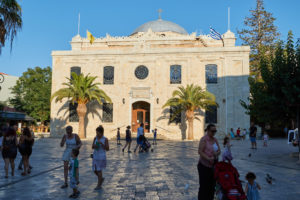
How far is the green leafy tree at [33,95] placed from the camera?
41.0 m

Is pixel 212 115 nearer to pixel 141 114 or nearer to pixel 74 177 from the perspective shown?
pixel 141 114

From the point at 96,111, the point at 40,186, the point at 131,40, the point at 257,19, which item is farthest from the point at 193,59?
the point at 40,186

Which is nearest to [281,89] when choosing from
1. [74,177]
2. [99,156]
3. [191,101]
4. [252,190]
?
[252,190]

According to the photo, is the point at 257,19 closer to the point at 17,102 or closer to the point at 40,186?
the point at 17,102

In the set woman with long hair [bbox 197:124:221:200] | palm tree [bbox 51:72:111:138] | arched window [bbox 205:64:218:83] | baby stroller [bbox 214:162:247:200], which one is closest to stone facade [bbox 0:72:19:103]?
palm tree [bbox 51:72:111:138]

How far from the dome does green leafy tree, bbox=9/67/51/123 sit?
18.0m

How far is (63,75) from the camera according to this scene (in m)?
30.3

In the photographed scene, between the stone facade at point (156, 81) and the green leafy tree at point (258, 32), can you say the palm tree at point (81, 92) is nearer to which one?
the stone facade at point (156, 81)

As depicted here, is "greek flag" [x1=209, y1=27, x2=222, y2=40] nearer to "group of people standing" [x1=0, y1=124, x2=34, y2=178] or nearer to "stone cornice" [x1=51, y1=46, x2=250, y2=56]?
"stone cornice" [x1=51, y1=46, x2=250, y2=56]

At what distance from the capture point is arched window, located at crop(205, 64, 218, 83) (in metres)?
28.6

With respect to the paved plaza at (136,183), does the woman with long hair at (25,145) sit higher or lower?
higher

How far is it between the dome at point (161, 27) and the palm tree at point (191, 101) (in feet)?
49.0

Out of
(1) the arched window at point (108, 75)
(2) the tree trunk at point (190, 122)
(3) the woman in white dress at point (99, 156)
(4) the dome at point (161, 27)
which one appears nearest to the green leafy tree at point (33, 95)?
(1) the arched window at point (108, 75)

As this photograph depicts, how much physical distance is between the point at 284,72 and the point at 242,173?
16.4 ft
